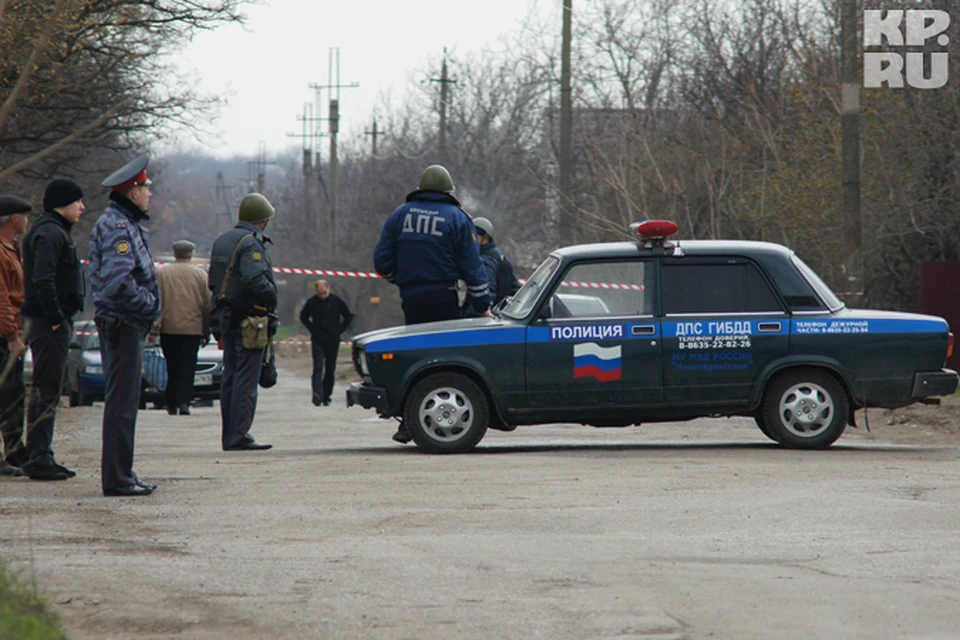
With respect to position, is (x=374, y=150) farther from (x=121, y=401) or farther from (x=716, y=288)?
(x=121, y=401)

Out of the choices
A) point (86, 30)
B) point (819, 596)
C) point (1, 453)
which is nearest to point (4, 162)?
point (86, 30)

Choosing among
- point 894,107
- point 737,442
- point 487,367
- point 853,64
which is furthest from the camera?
point 894,107

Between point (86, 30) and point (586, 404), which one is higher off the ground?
point (86, 30)

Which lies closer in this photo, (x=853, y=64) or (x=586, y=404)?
(x=586, y=404)

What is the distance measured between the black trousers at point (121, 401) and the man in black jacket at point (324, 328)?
477 inches

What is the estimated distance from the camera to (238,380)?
11.3 meters

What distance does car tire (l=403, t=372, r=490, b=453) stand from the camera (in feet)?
35.8

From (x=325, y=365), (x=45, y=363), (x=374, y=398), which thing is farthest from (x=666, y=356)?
(x=325, y=365)

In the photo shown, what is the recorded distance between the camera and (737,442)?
1222 centimetres

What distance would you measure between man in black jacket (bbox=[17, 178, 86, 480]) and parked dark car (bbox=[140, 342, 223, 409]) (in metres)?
9.31

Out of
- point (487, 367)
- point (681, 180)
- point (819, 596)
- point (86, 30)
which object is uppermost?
point (86, 30)

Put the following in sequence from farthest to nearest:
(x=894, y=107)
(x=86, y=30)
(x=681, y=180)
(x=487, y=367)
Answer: (x=681, y=180) < (x=86, y=30) < (x=894, y=107) < (x=487, y=367)

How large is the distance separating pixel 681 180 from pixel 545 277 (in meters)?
16.7

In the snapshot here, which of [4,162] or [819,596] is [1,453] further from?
[4,162]
